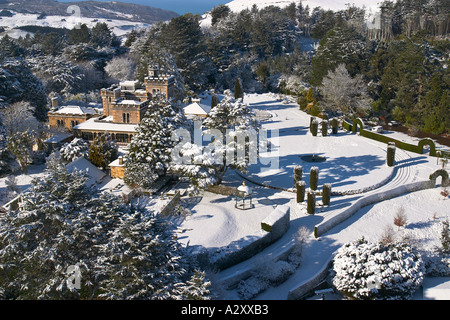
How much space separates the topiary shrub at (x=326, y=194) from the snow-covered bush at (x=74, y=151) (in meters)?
19.2

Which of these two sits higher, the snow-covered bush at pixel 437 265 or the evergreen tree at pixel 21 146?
the evergreen tree at pixel 21 146

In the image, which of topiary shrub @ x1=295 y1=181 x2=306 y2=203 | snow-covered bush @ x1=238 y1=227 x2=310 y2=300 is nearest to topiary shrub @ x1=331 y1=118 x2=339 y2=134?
topiary shrub @ x1=295 y1=181 x2=306 y2=203

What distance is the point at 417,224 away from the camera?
91.9 feet

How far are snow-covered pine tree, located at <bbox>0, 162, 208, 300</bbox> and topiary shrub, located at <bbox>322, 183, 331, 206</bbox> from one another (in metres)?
14.3

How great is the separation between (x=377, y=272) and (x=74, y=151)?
2465cm

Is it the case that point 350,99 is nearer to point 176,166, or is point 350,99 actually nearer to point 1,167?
point 176,166

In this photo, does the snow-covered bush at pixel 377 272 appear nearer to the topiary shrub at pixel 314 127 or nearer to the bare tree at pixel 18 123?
the topiary shrub at pixel 314 127

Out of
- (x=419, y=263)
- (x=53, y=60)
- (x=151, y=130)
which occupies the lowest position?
(x=419, y=263)

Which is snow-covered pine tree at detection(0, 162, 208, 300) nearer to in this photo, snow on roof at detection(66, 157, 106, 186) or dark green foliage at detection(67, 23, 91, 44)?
snow on roof at detection(66, 157, 106, 186)

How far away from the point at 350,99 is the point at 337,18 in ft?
135

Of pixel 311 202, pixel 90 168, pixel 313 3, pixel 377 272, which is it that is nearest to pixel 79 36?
pixel 90 168

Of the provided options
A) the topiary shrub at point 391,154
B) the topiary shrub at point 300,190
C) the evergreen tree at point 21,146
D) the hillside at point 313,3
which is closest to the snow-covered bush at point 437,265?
the topiary shrub at point 300,190

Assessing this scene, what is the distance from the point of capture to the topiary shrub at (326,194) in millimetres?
28828
